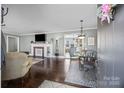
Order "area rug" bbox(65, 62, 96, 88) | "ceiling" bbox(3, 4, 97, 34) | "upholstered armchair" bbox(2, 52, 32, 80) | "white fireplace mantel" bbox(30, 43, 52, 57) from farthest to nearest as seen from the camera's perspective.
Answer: "white fireplace mantel" bbox(30, 43, 52, 57), "ceiling" bbox(3, 4, 97, 34), "area rug" bbox(65, 62, 96, 88), "upholstered armchair" bbox(2, 52, 32, 80)

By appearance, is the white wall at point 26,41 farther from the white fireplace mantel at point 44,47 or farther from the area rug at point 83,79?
the area rug at point 83,79

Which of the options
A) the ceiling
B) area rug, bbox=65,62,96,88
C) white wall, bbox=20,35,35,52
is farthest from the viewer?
white wall, bbox=20,35,35,52

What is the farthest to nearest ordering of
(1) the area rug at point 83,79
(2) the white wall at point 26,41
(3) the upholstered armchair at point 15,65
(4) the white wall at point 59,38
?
1. (4) the white wall at point 59,38
2. (2) the white wall at point 26,41
3. (1) the area rug at point 83,79
4. (3) the upholstered armchair at point 15,65

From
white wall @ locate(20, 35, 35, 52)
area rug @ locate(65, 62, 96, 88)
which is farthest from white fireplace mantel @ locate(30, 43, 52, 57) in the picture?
area rug @ locate(65, 62, 96, 88)

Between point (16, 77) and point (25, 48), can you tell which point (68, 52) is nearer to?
point (25, 48)

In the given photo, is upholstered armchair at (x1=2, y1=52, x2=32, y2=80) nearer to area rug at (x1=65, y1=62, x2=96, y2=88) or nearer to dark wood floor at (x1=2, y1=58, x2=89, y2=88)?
dark wood floor at (x1=2, y1=58, x2=89, y2=88)

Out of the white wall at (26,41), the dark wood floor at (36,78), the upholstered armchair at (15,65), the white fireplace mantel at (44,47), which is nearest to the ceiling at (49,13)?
the white wall at (26,41)

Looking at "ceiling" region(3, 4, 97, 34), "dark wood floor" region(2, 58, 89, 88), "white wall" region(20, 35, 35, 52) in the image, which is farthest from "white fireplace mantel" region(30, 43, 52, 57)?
"dark wood floor" region(2, 58, 89, 88)

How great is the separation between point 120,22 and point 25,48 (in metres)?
6.45

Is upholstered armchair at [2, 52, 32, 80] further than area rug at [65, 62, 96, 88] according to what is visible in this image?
No

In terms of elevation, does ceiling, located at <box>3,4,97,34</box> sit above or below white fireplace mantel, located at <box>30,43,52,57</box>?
above

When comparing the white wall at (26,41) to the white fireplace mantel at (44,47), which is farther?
the white fireplace mantel at (44,47)

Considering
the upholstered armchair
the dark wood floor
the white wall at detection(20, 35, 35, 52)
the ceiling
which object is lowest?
the dark wood floor

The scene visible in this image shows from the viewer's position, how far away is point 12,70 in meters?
2.62
